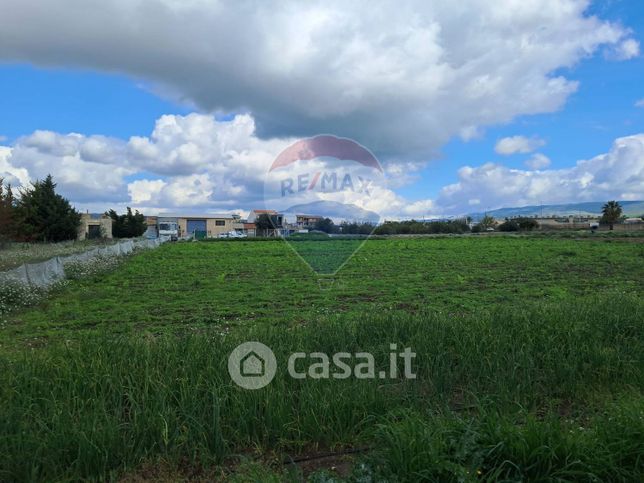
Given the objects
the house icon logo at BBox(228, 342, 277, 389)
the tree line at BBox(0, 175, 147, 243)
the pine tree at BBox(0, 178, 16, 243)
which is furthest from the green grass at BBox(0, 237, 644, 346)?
the tree line at BBox(0, 175, 147, 243)

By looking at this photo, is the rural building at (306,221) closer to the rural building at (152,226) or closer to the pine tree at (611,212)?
the rural building at (152,226)

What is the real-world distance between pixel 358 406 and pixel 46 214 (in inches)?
1937

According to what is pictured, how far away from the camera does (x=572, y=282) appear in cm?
1402

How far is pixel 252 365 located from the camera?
13.6ft

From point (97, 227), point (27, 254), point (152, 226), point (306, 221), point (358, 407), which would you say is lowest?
point (358, 407)

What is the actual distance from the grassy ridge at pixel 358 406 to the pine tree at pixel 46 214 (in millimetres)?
46031

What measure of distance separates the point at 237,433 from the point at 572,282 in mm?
13933

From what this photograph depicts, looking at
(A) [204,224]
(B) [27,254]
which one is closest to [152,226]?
(A) [204,224]

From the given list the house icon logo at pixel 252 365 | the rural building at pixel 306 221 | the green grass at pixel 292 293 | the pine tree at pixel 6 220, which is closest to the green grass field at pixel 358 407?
the house icon logo at pixel 252 365

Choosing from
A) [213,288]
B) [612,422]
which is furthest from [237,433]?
[213,288]

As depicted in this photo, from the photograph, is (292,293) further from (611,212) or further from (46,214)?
(611,212)

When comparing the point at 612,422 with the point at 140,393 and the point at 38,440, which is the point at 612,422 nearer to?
the point at 140,393

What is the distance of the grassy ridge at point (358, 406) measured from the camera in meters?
2.77

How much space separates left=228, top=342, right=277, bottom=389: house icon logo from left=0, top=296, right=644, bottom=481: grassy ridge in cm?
10
